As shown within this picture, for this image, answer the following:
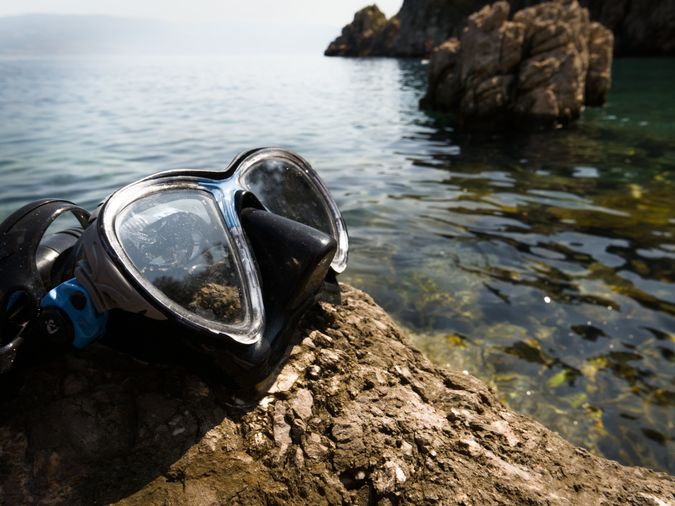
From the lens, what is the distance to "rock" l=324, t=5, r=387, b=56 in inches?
4144

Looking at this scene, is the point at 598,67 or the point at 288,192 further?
the point at 598,67

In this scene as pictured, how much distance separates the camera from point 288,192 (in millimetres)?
2906

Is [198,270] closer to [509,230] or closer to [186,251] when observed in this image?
[186,251]

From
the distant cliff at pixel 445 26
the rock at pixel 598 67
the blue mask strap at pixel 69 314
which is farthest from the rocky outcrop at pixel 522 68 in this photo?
the distant cliff at pixel 445 26

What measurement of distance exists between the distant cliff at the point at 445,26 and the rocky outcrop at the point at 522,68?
144 ft

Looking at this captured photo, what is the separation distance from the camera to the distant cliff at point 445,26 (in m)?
50.3

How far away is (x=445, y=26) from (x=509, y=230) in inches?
3440

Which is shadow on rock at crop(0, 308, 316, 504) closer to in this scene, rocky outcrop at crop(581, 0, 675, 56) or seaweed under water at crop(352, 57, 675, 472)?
seaweed under water at crop(352, 57, 675, 472)

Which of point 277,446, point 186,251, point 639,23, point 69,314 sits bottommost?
point 277,446

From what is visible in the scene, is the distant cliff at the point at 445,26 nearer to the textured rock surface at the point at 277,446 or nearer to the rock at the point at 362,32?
the rock at the point at 362,32

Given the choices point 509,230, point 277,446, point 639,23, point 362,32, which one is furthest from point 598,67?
point 362,32

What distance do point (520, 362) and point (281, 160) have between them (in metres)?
2.78

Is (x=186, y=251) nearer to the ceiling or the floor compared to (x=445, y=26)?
nearer to the floor

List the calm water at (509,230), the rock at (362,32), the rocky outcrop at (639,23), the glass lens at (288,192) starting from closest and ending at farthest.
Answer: the glass lens at (288,192) < the calm water at (509,230) < the rocky outcrop at (639,23) < the rock at (362,32)
